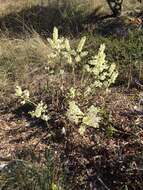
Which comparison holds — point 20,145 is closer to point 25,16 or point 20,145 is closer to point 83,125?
point 83,125

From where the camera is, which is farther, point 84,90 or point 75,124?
point 84,90

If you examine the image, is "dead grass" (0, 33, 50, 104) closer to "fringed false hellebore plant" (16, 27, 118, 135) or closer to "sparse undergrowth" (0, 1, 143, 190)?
"sparse undergrowth" (0, 1, 143, 190)

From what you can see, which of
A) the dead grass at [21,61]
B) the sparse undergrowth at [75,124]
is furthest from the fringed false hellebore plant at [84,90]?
the dead grass at [21,61]

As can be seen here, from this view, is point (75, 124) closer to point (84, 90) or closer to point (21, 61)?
point (84, 90)

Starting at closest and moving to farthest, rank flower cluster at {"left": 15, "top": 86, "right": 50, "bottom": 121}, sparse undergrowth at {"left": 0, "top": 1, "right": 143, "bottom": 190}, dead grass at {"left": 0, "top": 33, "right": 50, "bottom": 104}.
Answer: sparse undergrowth at {"left": 0, "top": 1, "right": 143, "bottom": 190}
flower cluster at {"left": 15, "top": 86, "right": 50, "bottom": 121}
dead grass at {"left": 0, "top": 33, "right": 50, "bottom": 104}

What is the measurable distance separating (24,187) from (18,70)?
2.54m

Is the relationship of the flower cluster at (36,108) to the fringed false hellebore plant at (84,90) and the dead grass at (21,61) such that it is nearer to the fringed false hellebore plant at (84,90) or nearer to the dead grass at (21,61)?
the fringed false hellebore plant at (84,90)

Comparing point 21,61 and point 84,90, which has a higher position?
point 84,90

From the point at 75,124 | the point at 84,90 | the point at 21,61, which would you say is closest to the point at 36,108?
the point at 75,124

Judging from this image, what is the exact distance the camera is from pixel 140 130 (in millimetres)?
4582

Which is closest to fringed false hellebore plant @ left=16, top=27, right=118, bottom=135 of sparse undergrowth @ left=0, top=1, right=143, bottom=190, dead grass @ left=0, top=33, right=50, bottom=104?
sparse undergrowth @ left=0, top=1, right=143, bottom=190

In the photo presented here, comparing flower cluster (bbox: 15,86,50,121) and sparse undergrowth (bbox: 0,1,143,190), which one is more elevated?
flower cluster (bbox: 15,86,50,121)

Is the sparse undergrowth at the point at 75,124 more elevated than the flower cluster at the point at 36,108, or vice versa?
the flower cluster at the point at 36,108

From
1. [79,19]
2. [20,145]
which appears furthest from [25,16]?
[20,145]
